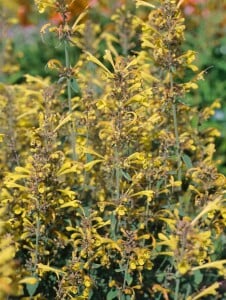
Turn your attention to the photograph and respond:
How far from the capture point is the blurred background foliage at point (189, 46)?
665cm

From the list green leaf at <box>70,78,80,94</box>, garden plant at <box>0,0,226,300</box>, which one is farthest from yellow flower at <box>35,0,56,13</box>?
green leaf at <box>70,78,80,94</box>

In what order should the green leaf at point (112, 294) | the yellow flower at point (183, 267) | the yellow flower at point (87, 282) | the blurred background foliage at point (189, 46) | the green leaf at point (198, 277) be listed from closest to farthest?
the yellow flower at point (183, 267) → the yellow flower at point (87, 282) → the green leaf at point (112, 294) → the green leaf at point (198, 277) → the blurred background foliage at point (189, 46)

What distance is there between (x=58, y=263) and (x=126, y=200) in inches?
23.1

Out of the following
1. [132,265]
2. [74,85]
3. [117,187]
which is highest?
[74,85]

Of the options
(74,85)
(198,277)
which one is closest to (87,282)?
(198,277)

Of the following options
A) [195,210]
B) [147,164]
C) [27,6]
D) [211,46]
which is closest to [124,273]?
[147,164]

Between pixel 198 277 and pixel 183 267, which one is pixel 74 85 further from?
pixel 183 267

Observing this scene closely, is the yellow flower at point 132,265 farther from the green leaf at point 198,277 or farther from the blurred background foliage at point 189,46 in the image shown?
the blurred background foliage at point 189,46

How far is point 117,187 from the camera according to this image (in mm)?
3455

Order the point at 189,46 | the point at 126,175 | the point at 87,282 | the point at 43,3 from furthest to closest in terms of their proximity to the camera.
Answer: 1. the point at 189,46
2. the point at 43,3
3. the point at 126,175
4. the point at 87,282

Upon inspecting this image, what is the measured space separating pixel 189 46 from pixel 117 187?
518cm

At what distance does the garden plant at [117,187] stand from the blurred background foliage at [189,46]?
2259 mm

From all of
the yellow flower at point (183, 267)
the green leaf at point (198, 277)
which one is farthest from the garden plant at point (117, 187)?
the yellow flower at point (183, 267)

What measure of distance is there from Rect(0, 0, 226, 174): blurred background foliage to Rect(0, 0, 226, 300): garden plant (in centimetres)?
226
